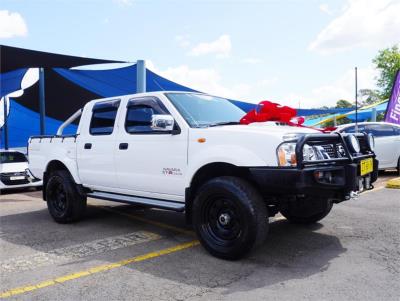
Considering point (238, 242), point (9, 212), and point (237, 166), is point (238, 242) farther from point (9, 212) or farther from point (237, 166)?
point (9, 212)

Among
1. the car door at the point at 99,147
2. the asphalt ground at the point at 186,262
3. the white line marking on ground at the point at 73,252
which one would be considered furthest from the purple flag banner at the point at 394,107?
the white line marking on ground at the point at 73,252

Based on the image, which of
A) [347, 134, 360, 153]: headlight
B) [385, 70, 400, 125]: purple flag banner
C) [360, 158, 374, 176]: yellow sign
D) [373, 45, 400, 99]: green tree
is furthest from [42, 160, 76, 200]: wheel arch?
[373, 45, 400, 99]: green tree

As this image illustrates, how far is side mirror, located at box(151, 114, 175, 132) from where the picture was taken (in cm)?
423

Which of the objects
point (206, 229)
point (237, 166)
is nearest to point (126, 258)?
point (206, 229)

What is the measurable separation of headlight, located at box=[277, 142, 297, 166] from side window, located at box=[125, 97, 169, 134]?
5.14 feet

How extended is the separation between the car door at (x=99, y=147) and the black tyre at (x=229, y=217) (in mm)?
1658

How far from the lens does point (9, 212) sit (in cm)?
702

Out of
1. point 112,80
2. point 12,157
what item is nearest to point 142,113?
point 12,157

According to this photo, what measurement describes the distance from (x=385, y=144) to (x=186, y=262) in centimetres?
816

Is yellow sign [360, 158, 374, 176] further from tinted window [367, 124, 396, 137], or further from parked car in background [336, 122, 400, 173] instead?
tinted window [367, 124, 396, 137]

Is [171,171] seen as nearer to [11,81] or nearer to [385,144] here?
[385,144]

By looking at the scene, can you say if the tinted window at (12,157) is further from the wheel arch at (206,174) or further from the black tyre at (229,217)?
the black tyre at (229,217)

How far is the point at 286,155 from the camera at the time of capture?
3639mm

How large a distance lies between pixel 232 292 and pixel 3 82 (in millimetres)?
11577
